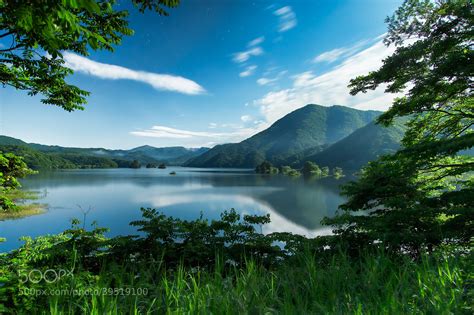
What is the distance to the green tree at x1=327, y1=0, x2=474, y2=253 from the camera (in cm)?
704

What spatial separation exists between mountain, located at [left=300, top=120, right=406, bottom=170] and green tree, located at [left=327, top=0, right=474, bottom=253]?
138 metres

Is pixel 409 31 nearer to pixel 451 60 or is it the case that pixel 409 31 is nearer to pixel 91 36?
pixel 451 60

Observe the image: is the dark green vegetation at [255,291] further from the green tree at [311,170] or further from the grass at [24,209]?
the green tree at [311,170]

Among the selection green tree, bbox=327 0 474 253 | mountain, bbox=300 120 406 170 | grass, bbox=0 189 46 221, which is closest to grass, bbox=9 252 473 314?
green tree, bbox=327 0 474 253

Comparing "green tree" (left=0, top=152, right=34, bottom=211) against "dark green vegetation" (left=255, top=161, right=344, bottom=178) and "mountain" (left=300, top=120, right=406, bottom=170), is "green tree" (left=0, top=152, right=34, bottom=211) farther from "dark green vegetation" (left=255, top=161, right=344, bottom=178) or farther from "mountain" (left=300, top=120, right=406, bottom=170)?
"mountain" (left=300, top=120, right=406, bottom=170)

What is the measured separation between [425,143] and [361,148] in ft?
541

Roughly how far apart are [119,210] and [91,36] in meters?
34.0

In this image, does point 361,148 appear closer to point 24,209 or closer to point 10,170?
point 24,209

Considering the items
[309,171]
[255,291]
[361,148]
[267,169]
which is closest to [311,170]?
[309,171]

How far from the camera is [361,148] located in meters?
153

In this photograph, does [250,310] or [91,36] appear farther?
[91,36]

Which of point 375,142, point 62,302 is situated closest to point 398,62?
point 62,302

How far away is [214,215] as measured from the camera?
29.2m

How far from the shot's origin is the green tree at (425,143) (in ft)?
23.1
